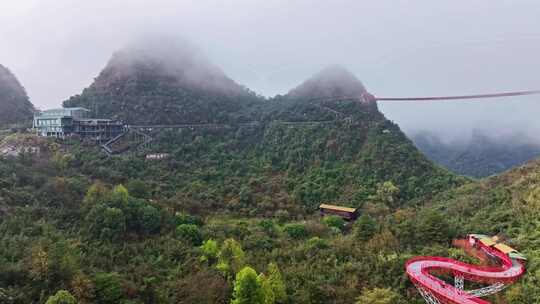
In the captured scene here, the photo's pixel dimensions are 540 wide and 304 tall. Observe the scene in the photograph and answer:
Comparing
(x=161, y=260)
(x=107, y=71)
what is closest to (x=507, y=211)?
(x=161, y=260)

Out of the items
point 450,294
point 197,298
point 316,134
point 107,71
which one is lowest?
point 197,298

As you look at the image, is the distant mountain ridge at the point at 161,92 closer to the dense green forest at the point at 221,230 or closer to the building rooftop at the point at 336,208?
the dense green forest at the point at 221,230

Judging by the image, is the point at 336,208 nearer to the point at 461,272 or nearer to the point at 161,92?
the point at 461,272

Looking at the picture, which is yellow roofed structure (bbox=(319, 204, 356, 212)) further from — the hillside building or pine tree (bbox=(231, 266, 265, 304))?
the hillside building

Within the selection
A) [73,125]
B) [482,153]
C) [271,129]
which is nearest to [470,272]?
[271,129]

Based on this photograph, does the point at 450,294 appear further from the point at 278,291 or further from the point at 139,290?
the point at 139,290

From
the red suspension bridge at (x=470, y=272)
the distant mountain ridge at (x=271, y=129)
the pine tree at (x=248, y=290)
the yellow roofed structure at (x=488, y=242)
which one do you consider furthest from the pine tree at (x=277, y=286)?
the distant mountain ridge at (x=271, y=129)
